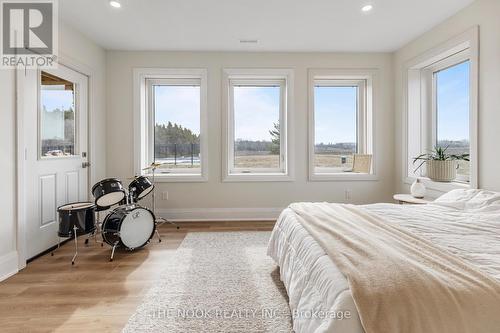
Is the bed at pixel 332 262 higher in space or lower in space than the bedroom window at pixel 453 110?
lower

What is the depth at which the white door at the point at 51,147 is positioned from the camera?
279 cm

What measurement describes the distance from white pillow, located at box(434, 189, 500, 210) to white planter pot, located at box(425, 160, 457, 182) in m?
0.71

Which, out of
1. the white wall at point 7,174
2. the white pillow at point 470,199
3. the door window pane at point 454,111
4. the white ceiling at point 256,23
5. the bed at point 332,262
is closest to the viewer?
the bed at point 332,262

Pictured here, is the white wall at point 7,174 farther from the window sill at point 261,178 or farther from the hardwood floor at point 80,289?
the window sill at point 261,178

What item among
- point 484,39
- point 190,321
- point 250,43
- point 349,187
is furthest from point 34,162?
point 484,39

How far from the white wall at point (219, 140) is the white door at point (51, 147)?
52 centimetres

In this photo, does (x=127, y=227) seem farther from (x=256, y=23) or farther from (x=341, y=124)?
(x=341, y=124)

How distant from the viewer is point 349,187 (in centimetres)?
436

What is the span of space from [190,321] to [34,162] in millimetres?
2317

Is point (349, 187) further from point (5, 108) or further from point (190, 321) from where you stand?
point (5, 108)

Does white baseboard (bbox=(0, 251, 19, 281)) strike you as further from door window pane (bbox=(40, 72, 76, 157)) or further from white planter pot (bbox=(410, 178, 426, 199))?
white planter pot (bbox=(410, 178, 426, 199))

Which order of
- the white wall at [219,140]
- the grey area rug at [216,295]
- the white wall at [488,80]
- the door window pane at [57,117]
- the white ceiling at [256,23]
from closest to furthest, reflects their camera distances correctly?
1. the grey area rug at [216,295]
2. the white wall at [488,80]
3. the white ceiling at [256,23]
4. the door window pane at [57,117]
5. the white wall at [219,140]

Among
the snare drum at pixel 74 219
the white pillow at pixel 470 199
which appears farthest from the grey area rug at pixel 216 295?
the white pillow at pixel 470 199

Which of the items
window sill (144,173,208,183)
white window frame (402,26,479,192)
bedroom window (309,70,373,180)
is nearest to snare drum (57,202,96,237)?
window sill (144,173,208,183)
